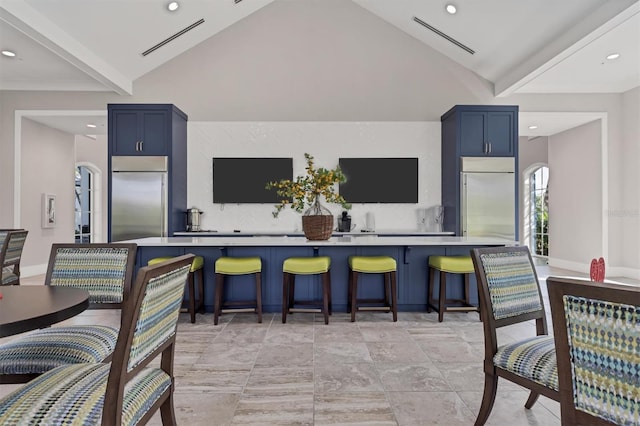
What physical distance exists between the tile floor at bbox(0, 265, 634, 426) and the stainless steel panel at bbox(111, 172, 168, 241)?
1.75 m

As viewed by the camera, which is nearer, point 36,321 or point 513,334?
point 36,321

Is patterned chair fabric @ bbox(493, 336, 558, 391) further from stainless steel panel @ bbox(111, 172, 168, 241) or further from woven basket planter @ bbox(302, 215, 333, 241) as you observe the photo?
stainless steel panel @ bbox(111, 172, 168, 241)

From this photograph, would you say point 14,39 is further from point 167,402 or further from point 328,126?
point 167,402

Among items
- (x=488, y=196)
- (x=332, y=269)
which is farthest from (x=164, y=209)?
(x=488, y=196)

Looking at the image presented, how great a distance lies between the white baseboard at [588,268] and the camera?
5.69 meters

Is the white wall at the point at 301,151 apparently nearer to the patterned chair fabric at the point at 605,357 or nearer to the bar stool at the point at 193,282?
Answer: the bar stool at the point at 193,282

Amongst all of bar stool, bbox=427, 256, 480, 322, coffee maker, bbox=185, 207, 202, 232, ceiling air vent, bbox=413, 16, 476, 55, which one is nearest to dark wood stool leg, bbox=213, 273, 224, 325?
bar stool, bbox=427, 256, 480, 322

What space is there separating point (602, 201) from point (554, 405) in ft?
17.9

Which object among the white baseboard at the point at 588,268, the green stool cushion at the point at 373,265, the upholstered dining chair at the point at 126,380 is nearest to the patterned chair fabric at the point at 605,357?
the upholstered dining chair at the point at 126,380

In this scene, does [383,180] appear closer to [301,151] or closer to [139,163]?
[301,151]

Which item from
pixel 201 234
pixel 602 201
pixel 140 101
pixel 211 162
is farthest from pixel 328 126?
pixel 602 201

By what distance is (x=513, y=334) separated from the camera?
3168mm

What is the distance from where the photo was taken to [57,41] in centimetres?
390

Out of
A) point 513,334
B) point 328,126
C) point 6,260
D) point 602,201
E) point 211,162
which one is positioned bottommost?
point 513,334
